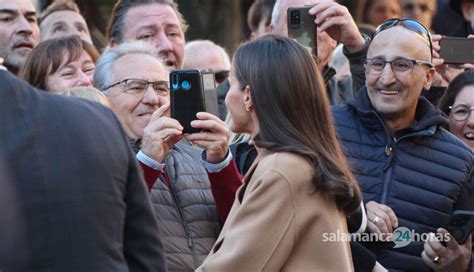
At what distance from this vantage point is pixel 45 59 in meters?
6.02

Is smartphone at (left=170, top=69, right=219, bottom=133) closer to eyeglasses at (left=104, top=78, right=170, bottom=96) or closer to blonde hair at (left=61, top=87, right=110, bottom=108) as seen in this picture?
blonde hair at (left=61, top=87, right=110, bottom=108)

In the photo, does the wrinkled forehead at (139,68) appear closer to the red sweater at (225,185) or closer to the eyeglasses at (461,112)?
the red sweater at (225,185)

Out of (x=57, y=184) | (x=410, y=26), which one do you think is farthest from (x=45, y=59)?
(x=57, y=184)

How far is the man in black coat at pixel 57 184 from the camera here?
3104 millimetres

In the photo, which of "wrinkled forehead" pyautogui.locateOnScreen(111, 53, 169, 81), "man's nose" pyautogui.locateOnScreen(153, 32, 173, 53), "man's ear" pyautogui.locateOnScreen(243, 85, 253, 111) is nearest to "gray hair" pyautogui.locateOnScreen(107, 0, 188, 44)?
"man's nose" pyautogui.locateOnScreen(153, 32, 173, 53)

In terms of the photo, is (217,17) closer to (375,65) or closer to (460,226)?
(375,65)

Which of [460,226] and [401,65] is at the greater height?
[401,65]

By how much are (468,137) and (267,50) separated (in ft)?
7.38

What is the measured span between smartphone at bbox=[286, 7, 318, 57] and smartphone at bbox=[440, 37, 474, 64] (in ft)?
2.62

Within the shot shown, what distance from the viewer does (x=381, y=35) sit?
573 cm

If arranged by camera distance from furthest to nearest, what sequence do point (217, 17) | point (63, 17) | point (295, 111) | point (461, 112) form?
point (217, 17) < point (63, 17) < point (461, 112) < point (295, 111)

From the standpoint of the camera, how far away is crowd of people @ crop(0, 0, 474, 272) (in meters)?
3.14

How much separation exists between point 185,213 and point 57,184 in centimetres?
201

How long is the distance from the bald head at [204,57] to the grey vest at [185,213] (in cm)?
287
